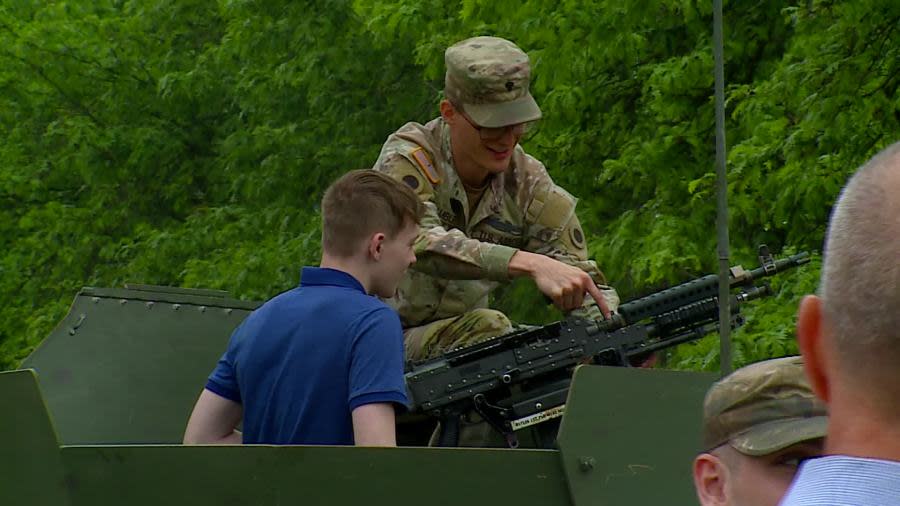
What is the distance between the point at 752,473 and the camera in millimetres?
2740

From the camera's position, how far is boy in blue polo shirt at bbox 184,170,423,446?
4215 mm

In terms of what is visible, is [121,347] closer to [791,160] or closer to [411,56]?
[791,160]

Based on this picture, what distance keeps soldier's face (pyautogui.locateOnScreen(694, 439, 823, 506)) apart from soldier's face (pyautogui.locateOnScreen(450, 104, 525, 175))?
285 cm

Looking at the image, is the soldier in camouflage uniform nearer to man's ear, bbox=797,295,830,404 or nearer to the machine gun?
the machine gun

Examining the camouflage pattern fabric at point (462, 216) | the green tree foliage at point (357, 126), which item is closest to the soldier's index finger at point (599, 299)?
the camouflage pattern fabric at point (462, 216)

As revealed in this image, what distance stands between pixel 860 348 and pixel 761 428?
122 centimetres

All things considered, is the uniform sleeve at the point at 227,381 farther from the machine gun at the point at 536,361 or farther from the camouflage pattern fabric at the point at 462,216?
the camouflage pattern fabric at the point at 462,216

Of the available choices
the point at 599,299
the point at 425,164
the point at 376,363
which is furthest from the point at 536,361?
the point at 425,164

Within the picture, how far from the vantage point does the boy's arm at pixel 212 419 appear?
4602mm

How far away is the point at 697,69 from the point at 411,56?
5825 millimetres

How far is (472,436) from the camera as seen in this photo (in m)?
4.99

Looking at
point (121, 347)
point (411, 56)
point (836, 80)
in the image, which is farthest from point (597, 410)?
point (411, 56)

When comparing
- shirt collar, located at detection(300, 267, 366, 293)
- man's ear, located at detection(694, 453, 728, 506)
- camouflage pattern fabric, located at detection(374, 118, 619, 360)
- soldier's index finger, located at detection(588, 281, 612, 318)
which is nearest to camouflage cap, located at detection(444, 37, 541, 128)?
camouflage pattern fabric, located at detection(374, 118, 619, 360)

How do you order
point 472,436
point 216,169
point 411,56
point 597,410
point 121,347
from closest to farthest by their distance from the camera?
point 597,410
point 472,436
point 121,347
point 411,56
point 216,169
